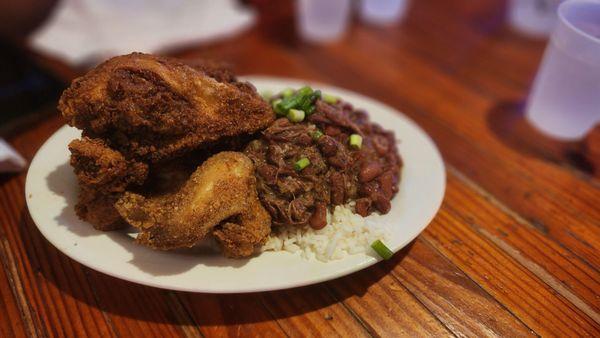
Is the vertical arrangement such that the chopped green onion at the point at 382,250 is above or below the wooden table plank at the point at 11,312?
above

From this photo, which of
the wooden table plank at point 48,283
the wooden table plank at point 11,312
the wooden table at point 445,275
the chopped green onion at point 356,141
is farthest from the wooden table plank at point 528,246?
the wooden table plank at point 11,312

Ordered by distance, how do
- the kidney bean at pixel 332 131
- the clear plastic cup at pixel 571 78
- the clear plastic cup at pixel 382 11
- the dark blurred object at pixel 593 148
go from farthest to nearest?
1. the clear plastic cup at pixel 382 11
2. the dark blurred object at pixel 593 148
3. the clear plastic cup at pixel 571 78
4. the kidney bean at pixel 332 131

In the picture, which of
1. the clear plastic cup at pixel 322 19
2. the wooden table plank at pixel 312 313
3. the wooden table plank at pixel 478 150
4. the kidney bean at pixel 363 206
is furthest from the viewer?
the clear plastic cup at pixel 322 19

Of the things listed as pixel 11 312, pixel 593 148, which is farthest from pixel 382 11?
pixel 11 312

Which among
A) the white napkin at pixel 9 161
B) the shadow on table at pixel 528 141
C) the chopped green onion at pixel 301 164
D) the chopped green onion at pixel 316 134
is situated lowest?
the shadow on table at pixel 528 141

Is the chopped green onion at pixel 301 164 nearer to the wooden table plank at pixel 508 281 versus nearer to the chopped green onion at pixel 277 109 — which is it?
the chopped green onion at pixel 277 109

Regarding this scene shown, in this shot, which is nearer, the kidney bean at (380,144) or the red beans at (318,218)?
the red beans at (318,218)

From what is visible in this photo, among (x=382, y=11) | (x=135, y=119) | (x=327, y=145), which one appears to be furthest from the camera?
(x=382, y=11)

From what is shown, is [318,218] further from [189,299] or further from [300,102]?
[189,299]
